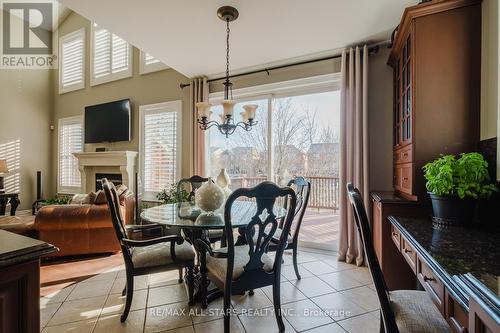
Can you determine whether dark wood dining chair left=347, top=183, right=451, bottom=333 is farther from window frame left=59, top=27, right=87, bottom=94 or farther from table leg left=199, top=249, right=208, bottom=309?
window frame left=59, top=27, right=87, bottom=94

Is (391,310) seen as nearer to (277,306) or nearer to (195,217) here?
(277,306)

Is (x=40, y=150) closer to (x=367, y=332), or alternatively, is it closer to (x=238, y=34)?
(x=238, y=34)

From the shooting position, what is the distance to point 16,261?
742 millimetres

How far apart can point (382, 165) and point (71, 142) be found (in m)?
6.72

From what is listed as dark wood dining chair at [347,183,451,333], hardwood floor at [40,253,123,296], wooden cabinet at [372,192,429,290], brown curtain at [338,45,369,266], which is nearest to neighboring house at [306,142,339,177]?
brown curtain at [338,45,369,266]

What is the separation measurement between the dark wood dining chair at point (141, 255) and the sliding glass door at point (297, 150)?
6.89 feet

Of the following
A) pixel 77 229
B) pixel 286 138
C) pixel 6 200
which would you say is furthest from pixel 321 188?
pixel 6 200

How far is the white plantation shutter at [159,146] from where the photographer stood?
473 cm

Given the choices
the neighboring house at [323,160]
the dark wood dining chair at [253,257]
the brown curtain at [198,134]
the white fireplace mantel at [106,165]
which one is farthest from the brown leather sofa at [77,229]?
the neighboring house at [323,160]

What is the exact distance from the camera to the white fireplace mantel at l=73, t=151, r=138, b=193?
4973 mm

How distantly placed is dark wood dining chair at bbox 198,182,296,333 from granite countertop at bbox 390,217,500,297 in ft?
2.53

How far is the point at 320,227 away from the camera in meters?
4.18

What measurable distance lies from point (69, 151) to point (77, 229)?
3.87 meters

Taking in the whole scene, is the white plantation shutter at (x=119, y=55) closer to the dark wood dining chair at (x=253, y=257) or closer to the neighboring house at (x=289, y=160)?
the neighboring house at (x=289, y=160)
